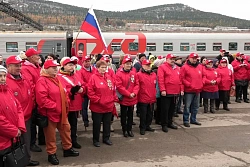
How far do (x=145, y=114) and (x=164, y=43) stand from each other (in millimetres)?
14061

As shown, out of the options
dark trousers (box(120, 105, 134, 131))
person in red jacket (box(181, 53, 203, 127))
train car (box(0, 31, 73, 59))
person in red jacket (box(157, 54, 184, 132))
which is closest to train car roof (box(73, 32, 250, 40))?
train car (box(0, 31, 73, 59))

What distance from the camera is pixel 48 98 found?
191 inches

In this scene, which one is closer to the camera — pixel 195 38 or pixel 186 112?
pixel 186 112

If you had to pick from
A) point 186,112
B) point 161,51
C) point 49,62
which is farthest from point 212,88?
point 161,51

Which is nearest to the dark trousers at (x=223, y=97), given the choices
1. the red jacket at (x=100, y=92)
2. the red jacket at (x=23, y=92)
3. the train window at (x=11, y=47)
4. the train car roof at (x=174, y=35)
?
the red jacket at (x=100, y=92)

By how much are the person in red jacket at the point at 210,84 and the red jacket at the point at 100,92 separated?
3894 millimetres

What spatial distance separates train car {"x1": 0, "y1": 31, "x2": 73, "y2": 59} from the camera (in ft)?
61.5

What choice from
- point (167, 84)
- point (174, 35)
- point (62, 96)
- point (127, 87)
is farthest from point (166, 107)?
point (174, 35)

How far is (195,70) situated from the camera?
7.39 meters

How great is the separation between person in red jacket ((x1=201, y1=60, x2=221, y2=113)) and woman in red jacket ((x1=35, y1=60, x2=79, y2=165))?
5.13 meters

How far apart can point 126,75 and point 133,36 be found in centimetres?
1375

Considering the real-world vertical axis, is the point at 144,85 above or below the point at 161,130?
above

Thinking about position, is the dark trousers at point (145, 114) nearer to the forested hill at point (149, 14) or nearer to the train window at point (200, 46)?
the train window at point (200, 46)

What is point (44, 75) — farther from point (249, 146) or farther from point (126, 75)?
point (249, 146)
